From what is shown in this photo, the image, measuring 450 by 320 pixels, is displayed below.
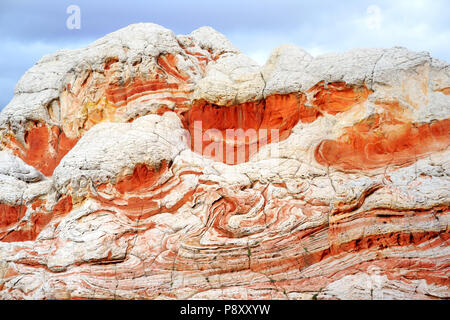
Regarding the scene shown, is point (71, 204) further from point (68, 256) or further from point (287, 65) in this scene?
point (287, 65)

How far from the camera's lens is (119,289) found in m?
7.88

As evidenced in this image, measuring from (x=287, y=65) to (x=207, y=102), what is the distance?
71.0 inches

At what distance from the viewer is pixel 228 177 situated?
30.5 feet

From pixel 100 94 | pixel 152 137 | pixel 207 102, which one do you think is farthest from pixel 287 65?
pixel 100 94

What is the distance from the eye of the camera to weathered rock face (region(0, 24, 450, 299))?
7.88 meters

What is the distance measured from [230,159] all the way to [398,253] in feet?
12.4

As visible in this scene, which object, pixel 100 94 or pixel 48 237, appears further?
pixel 100 94

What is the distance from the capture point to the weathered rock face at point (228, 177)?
25.8 feet

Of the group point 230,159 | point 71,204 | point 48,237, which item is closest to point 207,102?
point 230,159

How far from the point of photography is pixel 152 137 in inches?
387

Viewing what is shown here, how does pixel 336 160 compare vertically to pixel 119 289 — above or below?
above
